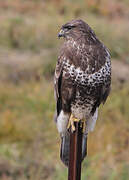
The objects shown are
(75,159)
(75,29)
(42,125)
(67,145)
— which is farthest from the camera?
(42,125)

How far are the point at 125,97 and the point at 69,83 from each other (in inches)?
152

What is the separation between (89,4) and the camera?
18.6m

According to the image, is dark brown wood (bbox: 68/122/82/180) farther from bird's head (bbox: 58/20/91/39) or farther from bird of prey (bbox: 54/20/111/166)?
bird's head (bbox: 58/20/91/39)

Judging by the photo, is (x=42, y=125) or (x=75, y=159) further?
(x=42, y=125)

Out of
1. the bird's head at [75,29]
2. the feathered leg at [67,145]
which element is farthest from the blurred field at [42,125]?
the bird's head at [75,29]

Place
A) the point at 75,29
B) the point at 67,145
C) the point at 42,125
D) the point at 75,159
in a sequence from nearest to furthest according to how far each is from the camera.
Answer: the point at 75,159, the point at 75,29, the point at 67,145, the point at 42,125

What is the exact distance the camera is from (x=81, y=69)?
1974mm

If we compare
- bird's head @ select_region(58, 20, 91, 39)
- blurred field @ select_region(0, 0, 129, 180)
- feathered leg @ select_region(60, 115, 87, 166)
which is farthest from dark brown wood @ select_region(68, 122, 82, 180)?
blurred field @ select_region(0, 0, 129, 180)

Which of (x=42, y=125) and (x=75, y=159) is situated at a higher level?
(x=75, y=159)

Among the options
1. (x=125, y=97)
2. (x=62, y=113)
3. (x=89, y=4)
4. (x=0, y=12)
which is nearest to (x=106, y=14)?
(x=89, y=4)

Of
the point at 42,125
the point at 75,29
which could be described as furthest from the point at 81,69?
the point at 42,125

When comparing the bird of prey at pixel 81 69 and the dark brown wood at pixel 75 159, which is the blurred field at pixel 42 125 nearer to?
the bird of prey at pixel 81 69

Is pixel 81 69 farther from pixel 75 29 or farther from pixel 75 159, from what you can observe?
pixel 75 159

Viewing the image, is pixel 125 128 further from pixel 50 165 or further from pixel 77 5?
pixel 77 5
